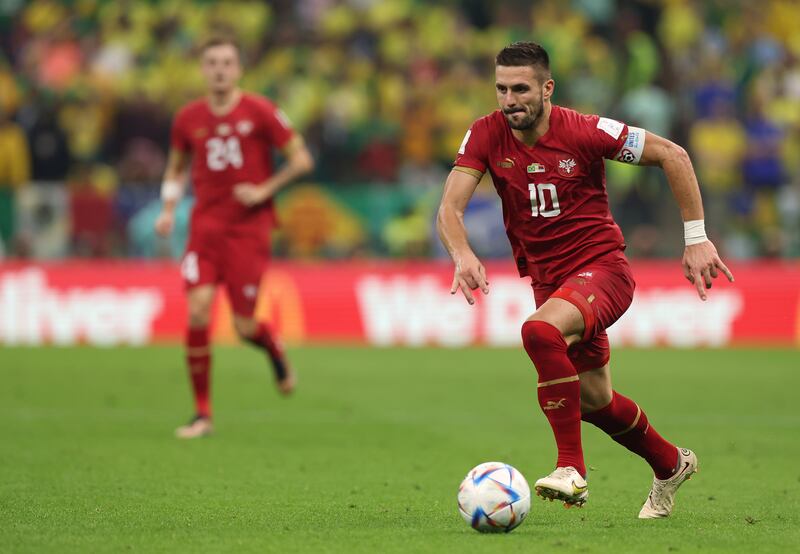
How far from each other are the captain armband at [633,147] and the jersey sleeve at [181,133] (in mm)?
4912

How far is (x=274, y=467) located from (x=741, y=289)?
11.3 meters

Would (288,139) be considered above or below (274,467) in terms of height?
above

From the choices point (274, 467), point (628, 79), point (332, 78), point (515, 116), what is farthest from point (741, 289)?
point (515, 116)

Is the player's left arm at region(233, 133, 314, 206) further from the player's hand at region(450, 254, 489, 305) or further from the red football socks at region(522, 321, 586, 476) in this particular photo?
the red football socks at region(522, 321, 586, 476)

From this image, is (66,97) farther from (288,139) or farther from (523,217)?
→ (523,217)

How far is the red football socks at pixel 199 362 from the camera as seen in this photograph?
34.2 ft

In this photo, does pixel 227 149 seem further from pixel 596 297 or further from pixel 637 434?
pixel 637 434

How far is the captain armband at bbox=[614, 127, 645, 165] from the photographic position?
666 cm

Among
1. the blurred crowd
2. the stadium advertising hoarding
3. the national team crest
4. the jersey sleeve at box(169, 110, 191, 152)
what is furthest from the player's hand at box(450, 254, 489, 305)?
the blurred crowd

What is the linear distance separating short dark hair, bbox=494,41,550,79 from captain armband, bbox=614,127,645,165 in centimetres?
52

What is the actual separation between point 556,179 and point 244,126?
4.49 meters

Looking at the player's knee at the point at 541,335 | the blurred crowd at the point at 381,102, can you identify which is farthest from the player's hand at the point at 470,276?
the blurred crowd at the point at 381,102

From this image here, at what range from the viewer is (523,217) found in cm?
686

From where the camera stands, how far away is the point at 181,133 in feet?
35.3
